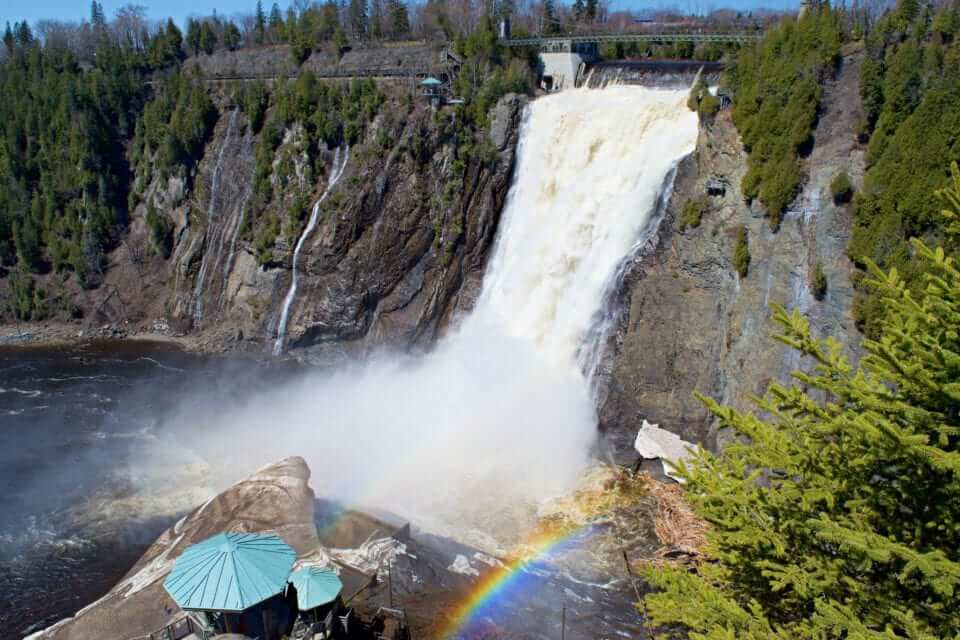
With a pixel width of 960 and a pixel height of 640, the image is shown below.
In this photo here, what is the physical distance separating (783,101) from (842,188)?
19.8ft

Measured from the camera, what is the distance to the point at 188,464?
33.1m

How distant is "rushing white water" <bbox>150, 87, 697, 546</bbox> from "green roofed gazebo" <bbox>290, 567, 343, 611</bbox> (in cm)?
824

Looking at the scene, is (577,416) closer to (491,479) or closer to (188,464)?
(491,479)

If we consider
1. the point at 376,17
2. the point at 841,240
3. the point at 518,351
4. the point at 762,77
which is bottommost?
the point at 518,351

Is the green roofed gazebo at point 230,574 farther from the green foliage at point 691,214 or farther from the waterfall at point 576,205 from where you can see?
the green foliage at point 691,214

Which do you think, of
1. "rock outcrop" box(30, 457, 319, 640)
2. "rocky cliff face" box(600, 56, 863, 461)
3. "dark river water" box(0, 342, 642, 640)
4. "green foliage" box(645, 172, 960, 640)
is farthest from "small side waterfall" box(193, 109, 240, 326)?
"green foliage" box(645, 172, 960, 640)

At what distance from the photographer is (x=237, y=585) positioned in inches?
650

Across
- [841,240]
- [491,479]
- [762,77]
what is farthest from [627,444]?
[762,77]

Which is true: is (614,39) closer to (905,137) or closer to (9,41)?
(905,137)

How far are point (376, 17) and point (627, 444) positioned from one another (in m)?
69.4

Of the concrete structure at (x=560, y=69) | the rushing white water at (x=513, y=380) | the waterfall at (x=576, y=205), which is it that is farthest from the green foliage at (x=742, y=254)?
the concrete structure at (x=560, y=69)

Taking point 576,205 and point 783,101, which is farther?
point 576,205

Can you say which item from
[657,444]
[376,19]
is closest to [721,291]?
[657,444]

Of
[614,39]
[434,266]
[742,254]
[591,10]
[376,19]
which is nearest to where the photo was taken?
[742,254]
